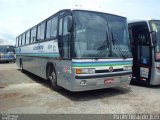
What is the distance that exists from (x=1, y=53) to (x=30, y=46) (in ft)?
60.1

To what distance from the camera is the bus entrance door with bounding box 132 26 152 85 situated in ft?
29.1

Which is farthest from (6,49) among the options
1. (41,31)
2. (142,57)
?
(142,57)

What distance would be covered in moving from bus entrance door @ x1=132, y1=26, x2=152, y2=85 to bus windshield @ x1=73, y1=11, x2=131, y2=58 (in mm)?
1397

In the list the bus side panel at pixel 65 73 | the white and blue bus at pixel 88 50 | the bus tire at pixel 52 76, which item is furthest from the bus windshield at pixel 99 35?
the bus tire at pixel 52 76

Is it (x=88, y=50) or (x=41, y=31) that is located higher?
(x=41, y=31)

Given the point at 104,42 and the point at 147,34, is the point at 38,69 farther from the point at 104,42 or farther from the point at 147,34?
the point at 147,34

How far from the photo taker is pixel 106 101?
696cm

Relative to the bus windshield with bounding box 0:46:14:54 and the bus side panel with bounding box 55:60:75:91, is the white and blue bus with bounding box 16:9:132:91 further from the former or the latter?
the bus windshield with bounding box 0:46:14:54

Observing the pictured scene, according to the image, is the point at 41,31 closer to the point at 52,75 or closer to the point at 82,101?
the point at 52,75

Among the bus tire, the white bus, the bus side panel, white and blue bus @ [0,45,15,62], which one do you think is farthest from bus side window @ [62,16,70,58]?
white and blue bus @ [0,45,15,62]

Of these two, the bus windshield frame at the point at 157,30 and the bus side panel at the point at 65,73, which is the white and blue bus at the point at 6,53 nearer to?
the bus side panel at the point at 65,73

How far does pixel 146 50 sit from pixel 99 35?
280 cm

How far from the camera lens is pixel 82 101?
701 cm

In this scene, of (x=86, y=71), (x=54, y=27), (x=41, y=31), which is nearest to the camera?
(x=86, y=71)
